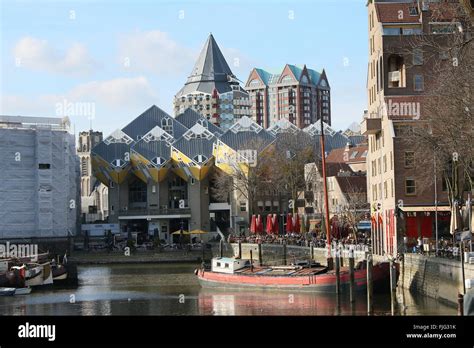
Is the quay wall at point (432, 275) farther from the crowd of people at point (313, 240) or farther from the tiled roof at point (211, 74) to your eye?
the tiled roof at point (211, 74)

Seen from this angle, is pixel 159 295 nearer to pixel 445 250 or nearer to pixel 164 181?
pixel 445 250

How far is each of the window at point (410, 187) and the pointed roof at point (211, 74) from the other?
11578 centimetres

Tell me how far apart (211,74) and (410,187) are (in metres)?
122

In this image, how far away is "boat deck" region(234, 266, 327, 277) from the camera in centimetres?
4533

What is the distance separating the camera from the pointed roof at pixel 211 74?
166000mm

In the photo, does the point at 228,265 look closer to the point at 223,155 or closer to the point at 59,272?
the point at 59,272

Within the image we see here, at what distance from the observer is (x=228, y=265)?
171ft

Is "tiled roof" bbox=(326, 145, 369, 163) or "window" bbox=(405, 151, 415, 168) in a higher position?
"tiled roof" bbox=(326, 145, 369, 163)

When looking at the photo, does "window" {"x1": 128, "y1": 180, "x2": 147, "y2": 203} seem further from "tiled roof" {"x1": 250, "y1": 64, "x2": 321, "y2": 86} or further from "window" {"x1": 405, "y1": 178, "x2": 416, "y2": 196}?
"tiled roof" {"x1": 250, "y1": 64, "x2": 321, "y2": 86}

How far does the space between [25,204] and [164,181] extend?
29.8 metres

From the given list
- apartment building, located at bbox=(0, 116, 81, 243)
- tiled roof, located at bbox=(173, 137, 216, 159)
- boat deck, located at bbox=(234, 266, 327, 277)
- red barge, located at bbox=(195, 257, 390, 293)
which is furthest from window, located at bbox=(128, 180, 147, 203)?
boat deck, located at bbox=(234, 266, 327, 277)

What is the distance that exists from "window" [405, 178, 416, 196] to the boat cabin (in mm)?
10684

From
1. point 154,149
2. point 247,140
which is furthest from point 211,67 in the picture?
point 247,140
